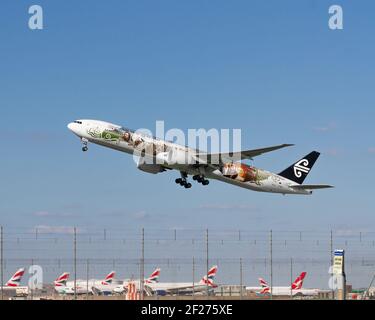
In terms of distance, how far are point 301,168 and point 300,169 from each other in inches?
15.2

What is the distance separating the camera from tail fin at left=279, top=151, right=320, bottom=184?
104125mm

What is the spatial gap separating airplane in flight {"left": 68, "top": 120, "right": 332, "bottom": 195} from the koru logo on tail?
178 centimetres

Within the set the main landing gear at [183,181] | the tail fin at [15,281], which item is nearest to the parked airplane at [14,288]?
the tail fin at [15,281]

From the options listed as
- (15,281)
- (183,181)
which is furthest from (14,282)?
(183,181)

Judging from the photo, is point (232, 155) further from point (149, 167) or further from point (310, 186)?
point (310, 186)

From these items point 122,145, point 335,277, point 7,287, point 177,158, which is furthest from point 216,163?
point 7,287

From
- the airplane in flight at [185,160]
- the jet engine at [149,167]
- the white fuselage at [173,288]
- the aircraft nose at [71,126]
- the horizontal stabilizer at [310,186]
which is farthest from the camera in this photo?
the white fuselage at [173,288]

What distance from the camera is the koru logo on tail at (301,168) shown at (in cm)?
10488

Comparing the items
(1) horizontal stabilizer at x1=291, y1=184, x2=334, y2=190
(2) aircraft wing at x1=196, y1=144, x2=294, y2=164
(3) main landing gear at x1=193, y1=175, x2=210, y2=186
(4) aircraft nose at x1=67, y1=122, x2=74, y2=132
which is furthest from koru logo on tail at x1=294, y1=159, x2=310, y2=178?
(4) aircraft nose at x1=67, y1=122, x2=74, y2=132

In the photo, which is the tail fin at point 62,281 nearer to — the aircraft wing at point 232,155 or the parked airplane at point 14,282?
the parked airplane at point 14,282
